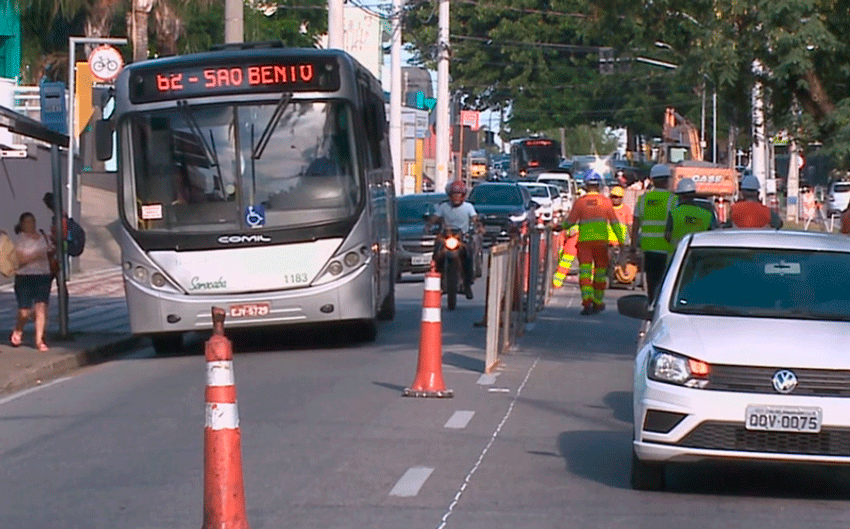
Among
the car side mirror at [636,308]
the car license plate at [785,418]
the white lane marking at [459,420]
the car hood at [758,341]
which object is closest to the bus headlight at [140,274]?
the white lane marking at [459,420]

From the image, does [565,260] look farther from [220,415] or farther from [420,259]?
[220,415]

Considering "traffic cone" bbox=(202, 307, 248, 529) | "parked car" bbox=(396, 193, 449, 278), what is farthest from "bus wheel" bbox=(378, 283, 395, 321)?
"traffic cone" bbox=(202, 307, 248, 529)

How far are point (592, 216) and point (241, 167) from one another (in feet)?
20.1

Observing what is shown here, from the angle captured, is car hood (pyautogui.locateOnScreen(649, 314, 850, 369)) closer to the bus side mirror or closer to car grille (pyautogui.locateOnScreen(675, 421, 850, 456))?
car grille (pyautogui.locateOnScreen(675, 421, 850, 456))

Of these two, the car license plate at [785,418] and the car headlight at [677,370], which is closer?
the car license plate at [785,418]

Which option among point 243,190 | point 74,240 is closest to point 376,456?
point 243,190

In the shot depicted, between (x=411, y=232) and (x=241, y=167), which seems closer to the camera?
(x=241, y=167)

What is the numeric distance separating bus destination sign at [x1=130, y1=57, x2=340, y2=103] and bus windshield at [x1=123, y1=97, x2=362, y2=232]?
17 cm

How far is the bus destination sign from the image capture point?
16.2 m

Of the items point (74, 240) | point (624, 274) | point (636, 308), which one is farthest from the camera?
point (624, 274)

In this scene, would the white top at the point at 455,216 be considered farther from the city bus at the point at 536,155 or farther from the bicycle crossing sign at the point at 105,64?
the city bus at the point at 536,155

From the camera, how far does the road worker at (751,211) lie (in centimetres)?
1545

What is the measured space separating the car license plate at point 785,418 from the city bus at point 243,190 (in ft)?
27.6

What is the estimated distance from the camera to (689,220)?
15.8 m
